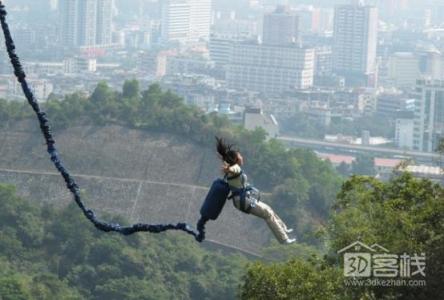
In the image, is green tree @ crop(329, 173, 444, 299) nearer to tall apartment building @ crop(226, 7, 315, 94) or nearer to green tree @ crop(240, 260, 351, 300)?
green tree @ crop(240, 260, 351, 300)

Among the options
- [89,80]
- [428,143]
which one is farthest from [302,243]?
[89,80]

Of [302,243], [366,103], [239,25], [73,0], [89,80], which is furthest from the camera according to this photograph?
[239,25]

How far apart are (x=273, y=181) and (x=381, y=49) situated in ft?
212

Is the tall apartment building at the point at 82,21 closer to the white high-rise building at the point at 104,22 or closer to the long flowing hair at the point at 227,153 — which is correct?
the white high-rise building at the point at 104,22

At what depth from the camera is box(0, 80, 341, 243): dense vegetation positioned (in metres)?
29.4

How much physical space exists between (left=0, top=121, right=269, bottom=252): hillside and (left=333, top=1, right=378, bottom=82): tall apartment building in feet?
169

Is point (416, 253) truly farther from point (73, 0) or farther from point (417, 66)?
point (73, 0)

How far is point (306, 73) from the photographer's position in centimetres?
7550

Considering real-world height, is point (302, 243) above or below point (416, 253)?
below

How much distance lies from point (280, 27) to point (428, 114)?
2988 centimetres

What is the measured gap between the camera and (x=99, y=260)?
24531 mm

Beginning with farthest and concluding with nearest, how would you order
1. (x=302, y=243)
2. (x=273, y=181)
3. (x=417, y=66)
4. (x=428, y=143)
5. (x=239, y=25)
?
(x=239, y=25) < (x=417, y=66) < (x=428, y=143) < (x=273, y=181) < (x=302, y=243)

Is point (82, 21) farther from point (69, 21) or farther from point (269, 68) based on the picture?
point (269, 68)

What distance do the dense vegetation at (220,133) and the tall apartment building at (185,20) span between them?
222 ft
